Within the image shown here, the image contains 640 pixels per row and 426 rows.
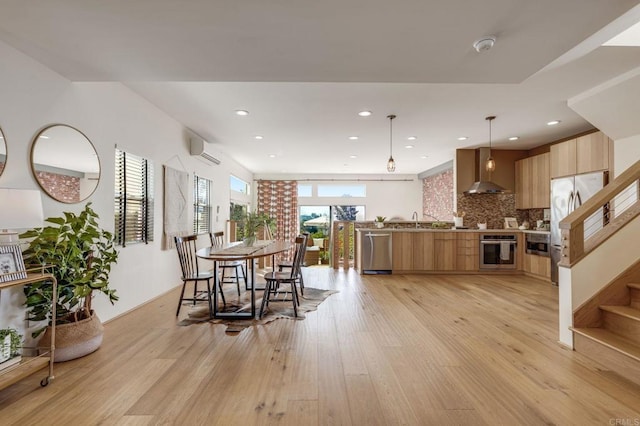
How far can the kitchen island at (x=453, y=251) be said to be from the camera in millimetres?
5953

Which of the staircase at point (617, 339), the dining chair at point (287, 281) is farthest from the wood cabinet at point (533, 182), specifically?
the dining chair at point (287, 281)

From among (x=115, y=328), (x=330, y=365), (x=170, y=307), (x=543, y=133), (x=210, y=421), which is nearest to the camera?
(x=210, y=421)

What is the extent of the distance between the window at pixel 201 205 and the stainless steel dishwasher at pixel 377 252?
3124mm

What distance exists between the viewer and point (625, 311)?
8.09 ft

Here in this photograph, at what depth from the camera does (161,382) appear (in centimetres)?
204

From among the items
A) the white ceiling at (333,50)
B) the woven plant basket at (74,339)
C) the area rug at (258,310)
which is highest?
the white ceiling at (333,50)

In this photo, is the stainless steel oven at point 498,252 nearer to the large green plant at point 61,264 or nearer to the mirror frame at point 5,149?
the large green plant at point 61,264

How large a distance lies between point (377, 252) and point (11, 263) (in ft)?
16.6

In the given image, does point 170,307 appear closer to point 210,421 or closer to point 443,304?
point 210,421

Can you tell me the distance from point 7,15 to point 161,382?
2446mm

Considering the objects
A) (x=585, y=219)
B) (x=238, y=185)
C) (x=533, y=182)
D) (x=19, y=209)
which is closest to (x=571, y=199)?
(x=533, y=182)

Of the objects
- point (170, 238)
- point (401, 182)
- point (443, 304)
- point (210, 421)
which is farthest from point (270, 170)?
point (210, 421)

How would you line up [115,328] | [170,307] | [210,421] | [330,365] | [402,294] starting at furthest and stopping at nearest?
[402,294]
[170,307]
[115,328]
[330,365]
[210,421]

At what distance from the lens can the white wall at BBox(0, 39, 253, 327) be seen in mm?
2256
